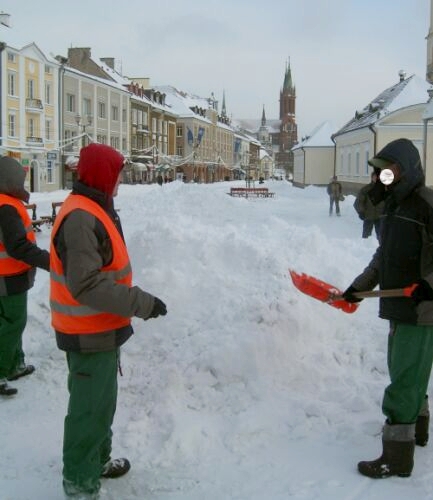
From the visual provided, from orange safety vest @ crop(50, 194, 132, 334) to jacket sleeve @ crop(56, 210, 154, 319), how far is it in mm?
74

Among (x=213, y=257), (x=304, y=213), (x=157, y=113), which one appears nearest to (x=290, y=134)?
(x=157, y=113)

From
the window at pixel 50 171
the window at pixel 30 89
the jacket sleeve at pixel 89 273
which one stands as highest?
the window at pixel 30 89

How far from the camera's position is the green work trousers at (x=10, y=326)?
484 centimetres

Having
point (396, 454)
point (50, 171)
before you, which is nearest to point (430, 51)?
point (396, 454)

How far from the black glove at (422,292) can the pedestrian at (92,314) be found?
4.50ft

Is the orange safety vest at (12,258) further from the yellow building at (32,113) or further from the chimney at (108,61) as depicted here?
the chimney at (108,61)

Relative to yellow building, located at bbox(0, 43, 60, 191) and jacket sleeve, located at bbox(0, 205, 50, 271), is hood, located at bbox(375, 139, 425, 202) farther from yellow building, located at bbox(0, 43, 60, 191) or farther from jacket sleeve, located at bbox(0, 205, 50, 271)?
yellow building, located at bbox(0, 43, 60, 191)

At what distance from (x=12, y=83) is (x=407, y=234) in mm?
41479

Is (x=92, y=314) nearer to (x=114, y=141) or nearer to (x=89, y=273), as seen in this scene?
(x=89, y=273)

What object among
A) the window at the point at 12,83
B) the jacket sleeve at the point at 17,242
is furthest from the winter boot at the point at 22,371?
the window at the point at 12,83

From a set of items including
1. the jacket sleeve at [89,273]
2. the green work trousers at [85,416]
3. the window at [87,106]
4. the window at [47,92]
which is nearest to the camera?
the jacket sleeve at [89,273]

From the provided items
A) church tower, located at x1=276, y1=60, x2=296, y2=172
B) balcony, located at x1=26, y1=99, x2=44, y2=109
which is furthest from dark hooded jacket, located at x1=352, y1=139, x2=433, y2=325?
church tower, located at x1=276, y1=60, x2=296, y2=172

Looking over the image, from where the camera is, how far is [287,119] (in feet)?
542

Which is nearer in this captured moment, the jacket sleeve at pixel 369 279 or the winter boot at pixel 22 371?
the jacket sleeve at pixel 369 279
